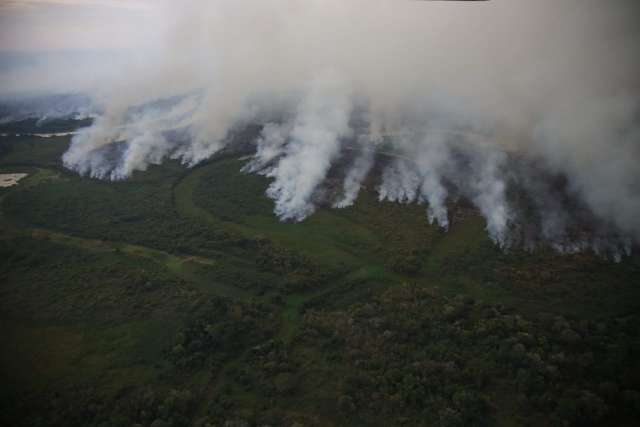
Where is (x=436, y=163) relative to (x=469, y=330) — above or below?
above

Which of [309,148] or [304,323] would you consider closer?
[304,323]

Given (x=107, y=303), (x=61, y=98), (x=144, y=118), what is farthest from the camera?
(x=61, y=98)

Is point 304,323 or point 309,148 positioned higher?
point 309,148

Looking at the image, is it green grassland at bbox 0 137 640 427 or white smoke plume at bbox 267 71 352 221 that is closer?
green grassland at bbox 0 137 640 427

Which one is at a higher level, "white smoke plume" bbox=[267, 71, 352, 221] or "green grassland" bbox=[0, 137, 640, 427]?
"white smoke plume" bbox=[267, 71, 352, 221]

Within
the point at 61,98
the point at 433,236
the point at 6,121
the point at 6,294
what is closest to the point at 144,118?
the point at 6,121

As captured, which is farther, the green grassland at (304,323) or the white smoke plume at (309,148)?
the white smoke plume at (309,148)

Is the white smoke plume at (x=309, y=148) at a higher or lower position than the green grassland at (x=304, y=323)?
higher

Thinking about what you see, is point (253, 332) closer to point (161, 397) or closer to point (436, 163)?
point (161, 397)
